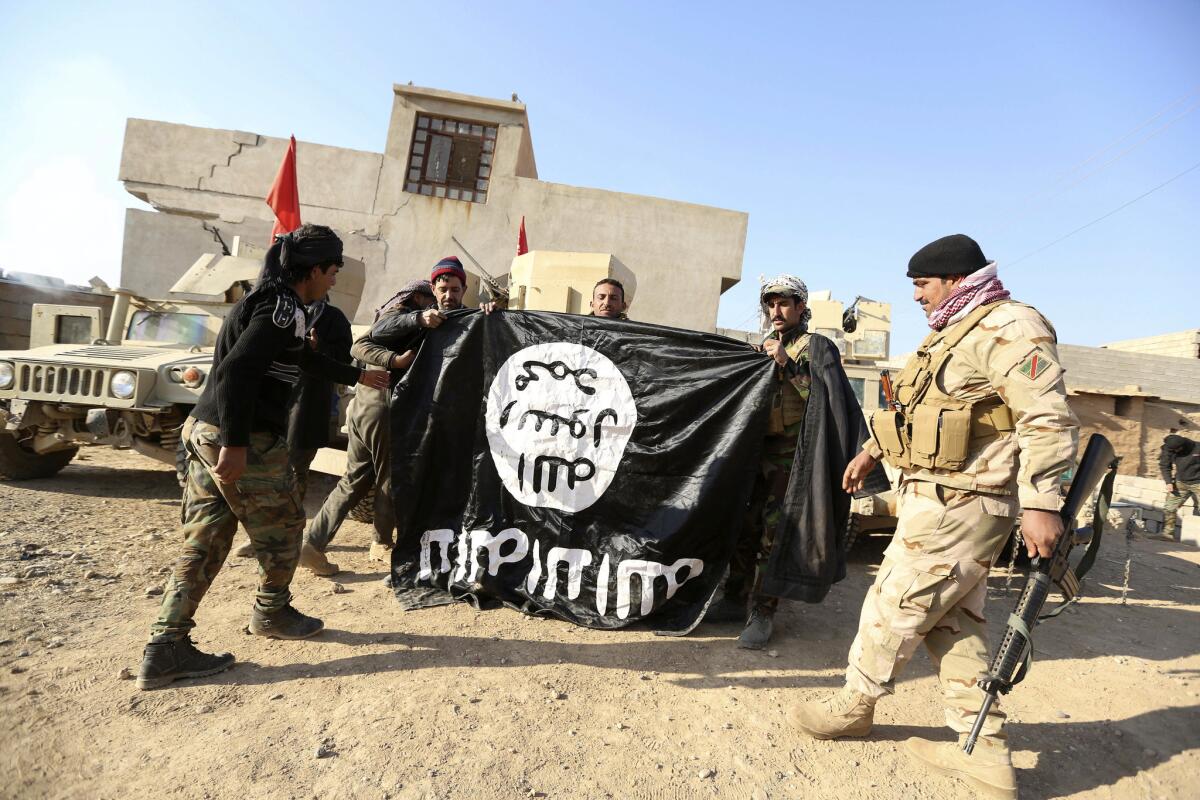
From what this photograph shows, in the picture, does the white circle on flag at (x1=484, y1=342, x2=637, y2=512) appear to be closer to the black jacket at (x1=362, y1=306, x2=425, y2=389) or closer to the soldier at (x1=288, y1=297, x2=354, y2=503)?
the black jacket at (x1=362, y1=306, x2=425, y2=389)

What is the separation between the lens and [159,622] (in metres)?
2.45

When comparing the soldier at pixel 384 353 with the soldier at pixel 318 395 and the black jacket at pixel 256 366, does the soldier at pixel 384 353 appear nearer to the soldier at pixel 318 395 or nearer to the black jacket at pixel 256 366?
the soldier at pixel 318 395

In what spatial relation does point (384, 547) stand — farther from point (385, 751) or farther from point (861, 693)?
point (861, 693)

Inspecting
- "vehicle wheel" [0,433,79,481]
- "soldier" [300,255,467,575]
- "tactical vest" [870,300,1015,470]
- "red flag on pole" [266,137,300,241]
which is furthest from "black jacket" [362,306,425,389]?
"red flag on pole" [266,137,300,241]

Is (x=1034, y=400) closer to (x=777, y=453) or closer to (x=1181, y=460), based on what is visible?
(x=777, y=453)

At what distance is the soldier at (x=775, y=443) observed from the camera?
129 inches

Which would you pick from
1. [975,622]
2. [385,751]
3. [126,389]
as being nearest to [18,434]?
[126,389]

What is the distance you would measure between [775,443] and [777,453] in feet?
0.18

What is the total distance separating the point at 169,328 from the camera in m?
6.07

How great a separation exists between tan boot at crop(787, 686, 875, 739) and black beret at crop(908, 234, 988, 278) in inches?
61.3

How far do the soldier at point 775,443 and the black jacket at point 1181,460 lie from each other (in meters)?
8.99

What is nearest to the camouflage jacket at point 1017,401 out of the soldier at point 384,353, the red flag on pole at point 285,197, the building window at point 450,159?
the soldier at point 384,353

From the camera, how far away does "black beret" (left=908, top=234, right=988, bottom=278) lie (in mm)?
Result: 2303

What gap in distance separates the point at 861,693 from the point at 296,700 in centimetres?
206
